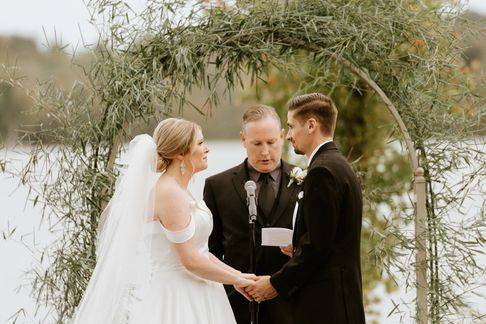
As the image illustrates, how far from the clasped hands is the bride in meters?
0.11

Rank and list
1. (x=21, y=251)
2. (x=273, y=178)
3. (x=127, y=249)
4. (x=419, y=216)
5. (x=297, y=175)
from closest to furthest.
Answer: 1. (x=127, y=249)
2. (x=297, y=175)
3. (x=273, y=178)
4. (x=419, y=216)
5. (x=21, y=251)

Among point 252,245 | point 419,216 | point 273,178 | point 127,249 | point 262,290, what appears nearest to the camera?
point 127,249

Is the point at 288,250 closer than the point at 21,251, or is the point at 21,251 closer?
the point at 288,250

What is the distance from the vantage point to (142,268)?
14.5 feet

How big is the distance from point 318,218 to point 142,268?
38.6 inches

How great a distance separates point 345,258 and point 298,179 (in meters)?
0.65

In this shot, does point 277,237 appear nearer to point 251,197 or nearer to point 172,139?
point 251,197

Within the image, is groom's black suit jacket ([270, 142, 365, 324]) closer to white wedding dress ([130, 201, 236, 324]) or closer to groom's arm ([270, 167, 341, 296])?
groom's arm ([270, 167, 341, 296])

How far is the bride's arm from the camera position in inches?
168

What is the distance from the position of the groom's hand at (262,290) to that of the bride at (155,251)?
0.55ft

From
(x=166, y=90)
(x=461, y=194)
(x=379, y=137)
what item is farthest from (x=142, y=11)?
(x=379, y=137)

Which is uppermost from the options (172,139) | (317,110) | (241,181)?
(317,110)

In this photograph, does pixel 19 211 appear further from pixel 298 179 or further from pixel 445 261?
pixel 445 261

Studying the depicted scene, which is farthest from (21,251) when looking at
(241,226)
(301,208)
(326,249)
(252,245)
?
(326,249)
